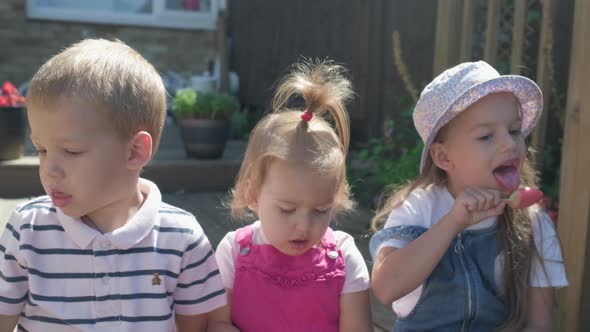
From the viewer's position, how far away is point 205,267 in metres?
1.74

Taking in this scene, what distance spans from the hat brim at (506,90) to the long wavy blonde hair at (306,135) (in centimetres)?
26

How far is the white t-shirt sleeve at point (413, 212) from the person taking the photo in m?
1.91

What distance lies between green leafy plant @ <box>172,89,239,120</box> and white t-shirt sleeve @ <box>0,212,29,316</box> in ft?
11.2

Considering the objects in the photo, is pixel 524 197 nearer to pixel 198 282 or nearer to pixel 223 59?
pixel 198 282

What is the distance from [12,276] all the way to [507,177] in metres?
1.24

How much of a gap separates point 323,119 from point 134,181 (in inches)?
21.0

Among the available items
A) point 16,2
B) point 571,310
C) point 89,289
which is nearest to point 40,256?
point 89,289

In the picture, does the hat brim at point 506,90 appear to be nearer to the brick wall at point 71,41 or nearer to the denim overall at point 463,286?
the denim overall at point 463,286

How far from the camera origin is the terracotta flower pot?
14.8ft

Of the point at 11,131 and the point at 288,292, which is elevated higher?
the point at 288,292

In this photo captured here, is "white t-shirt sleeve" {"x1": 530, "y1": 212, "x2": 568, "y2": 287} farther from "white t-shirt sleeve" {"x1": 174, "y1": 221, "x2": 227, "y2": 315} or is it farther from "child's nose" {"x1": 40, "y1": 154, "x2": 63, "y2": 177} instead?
"child's nose" {"x1": 40, "y1": 154, "x2": 63, "y2": 177}

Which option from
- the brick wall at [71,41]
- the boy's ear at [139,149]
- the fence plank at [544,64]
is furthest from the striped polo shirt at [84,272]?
the brick wall at [71,41]

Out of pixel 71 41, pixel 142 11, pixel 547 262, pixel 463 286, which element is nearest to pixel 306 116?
pixel 463 286

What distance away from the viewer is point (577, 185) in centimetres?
230
